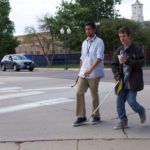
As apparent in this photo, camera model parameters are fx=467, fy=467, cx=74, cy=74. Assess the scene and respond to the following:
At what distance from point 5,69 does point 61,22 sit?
56.1ft

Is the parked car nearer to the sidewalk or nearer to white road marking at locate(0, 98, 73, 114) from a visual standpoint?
white road marking at locate(0, 98, 73, 114)

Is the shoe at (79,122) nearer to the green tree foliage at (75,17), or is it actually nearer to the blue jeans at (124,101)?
the blue jeans at (124,101)

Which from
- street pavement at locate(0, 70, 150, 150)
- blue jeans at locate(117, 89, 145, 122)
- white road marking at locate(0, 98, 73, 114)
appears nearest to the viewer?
street pavement at locate(0, 70, 150, 150)

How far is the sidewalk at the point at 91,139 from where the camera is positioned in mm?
6782

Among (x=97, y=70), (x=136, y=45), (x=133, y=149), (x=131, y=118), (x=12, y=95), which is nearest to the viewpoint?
(x=133, y=149)

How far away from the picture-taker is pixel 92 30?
8203mm

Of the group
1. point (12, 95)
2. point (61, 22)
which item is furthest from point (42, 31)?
point (12, 95)

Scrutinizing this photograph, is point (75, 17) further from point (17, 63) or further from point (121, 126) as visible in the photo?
point (121, 126)

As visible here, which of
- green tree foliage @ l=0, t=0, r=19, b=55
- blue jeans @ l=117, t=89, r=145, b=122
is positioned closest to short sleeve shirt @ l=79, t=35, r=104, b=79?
blue jeans @ l=117, t=89, r=145, b=122

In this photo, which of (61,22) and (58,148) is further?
(61,22)

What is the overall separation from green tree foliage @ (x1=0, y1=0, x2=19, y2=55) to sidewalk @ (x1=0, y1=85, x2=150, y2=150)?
6472cm

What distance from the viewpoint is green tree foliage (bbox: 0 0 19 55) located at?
72062 millimetres

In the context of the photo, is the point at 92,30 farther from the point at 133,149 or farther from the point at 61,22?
the point at 61,22

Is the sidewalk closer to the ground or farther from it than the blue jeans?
closer to the ground
